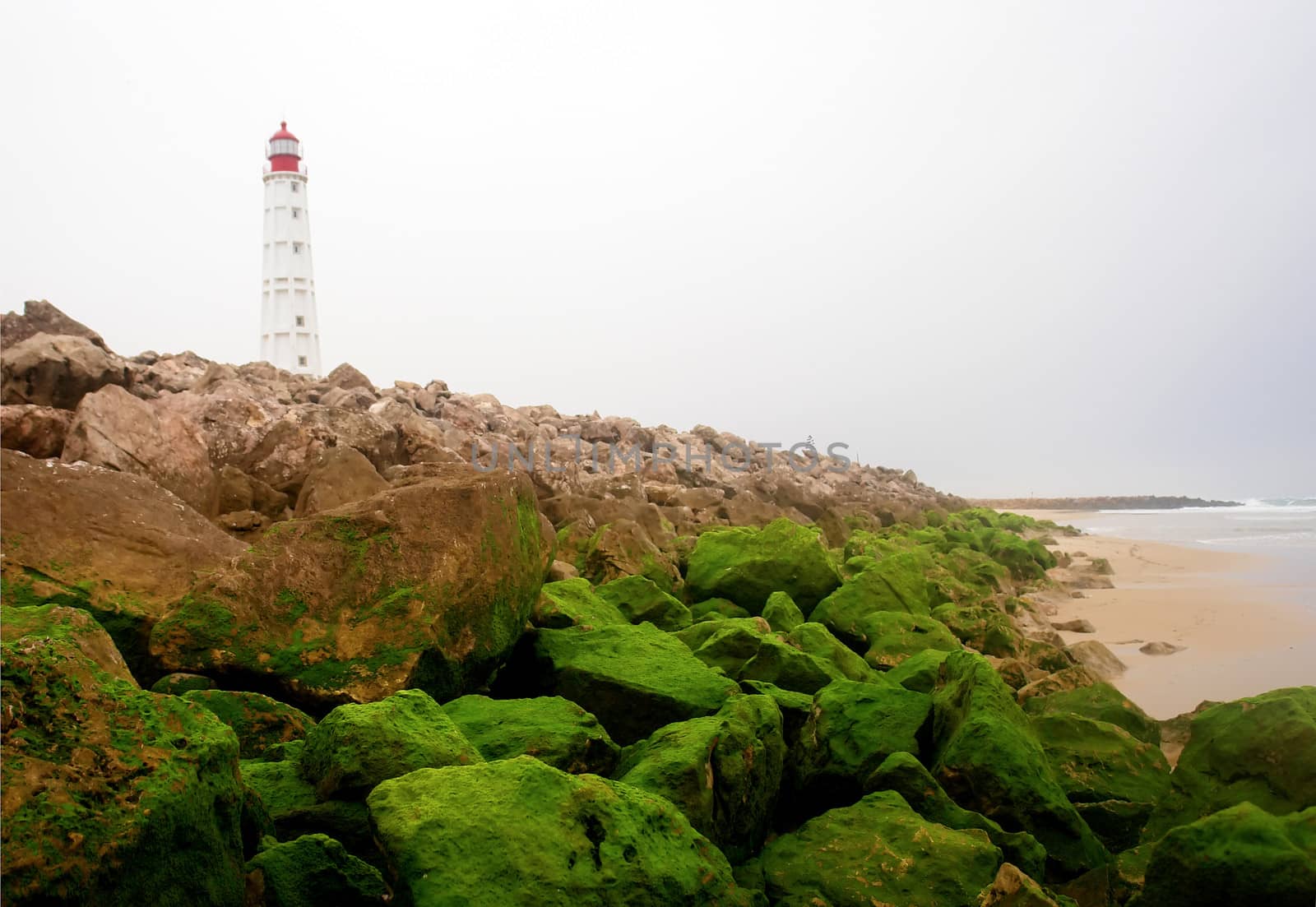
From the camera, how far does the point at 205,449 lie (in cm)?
658

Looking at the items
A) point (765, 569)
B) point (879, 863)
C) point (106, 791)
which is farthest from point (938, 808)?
point (765, 569)


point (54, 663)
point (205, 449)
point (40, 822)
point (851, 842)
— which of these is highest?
point (205, 449)

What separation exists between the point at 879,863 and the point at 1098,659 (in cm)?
434

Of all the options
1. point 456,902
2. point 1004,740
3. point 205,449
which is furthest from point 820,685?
→ point 205,449

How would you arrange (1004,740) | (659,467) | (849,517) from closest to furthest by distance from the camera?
(1004,740) → (849,517) → (659,467)

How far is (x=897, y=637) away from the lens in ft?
16.4

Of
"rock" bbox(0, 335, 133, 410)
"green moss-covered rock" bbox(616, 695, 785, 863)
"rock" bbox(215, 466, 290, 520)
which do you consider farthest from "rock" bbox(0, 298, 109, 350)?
"green moss-covered rock" bbox(616, 695, 785, 863)

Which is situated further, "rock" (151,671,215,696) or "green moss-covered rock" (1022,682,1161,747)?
"green moss-covered rock" (1022,682,1161,747)

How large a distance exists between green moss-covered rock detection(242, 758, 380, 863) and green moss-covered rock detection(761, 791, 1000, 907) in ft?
3.69

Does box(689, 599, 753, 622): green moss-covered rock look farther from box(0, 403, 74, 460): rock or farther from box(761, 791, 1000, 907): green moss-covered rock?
box(0, 403, 74, 460): rock

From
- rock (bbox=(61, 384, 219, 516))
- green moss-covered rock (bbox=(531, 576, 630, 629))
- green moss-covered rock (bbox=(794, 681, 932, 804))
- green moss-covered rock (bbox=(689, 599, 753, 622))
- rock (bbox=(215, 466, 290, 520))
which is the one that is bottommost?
green moss-covered rock (bbox=(794, 681, 932, 804))

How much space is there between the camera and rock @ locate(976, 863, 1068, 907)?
2230 mm

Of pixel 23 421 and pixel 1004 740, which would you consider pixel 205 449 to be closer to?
pixel 23 421

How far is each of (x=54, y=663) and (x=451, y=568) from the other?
5.25ft
